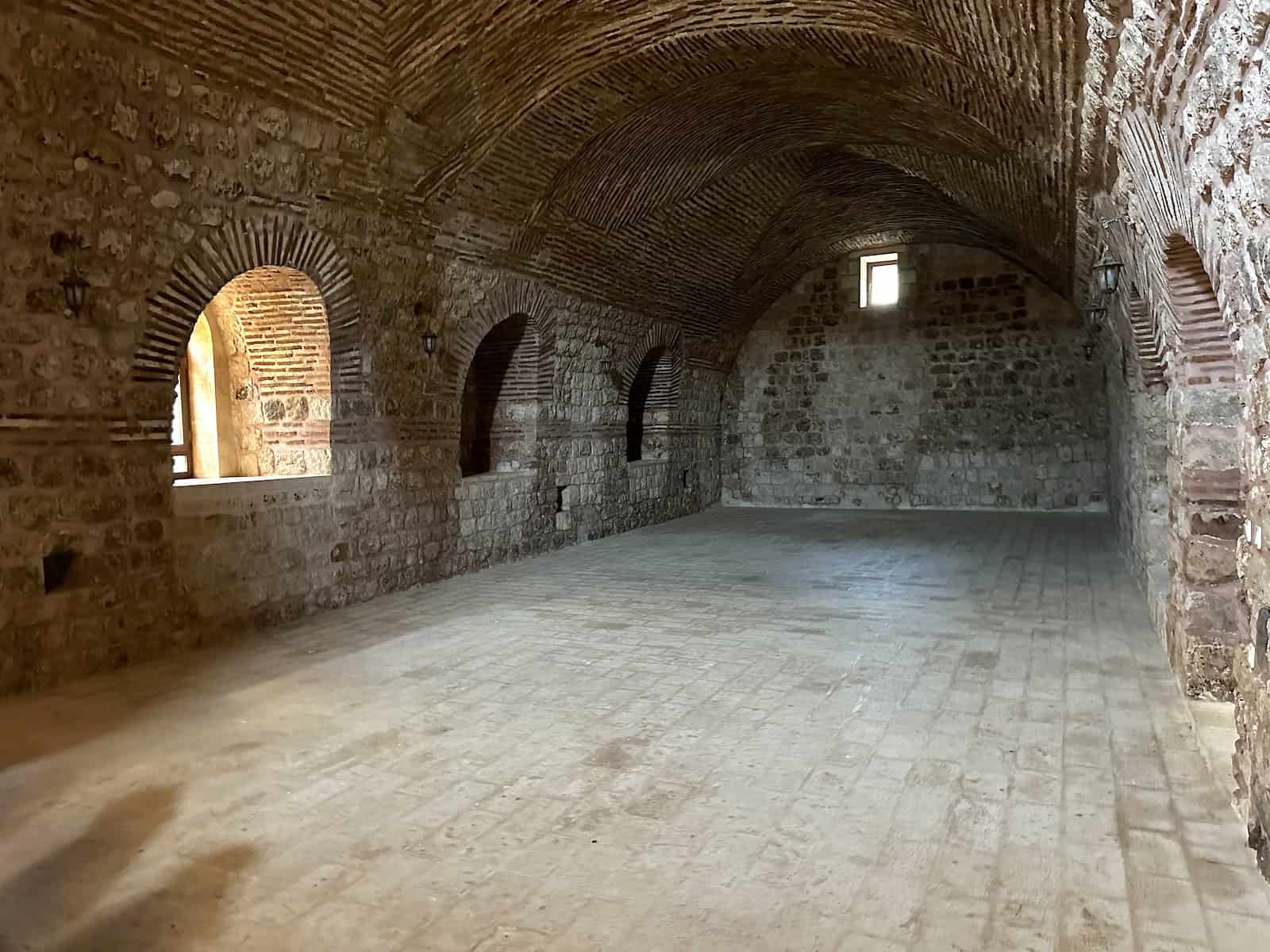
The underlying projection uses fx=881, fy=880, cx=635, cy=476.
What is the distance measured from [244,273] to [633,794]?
14.2 feet

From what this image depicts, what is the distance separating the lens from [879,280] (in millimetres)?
14406

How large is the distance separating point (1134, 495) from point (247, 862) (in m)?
6.84

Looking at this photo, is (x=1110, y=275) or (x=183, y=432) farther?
(x=183, y=432)

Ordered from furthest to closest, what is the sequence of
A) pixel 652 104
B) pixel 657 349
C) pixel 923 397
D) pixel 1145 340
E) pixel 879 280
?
pixel 879 280, pixel 923 397, pixel 657 349, pixel 652 104, pixel 1145 340

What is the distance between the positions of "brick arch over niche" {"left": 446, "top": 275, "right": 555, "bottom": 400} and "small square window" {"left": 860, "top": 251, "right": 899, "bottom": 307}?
6.97 meters

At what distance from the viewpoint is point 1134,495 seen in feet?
23.1

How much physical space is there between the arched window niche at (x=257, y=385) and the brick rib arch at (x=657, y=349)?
15.1ft

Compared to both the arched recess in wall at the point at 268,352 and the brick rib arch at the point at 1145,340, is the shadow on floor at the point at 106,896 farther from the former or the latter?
the brick rib arch at the point at 1145,340

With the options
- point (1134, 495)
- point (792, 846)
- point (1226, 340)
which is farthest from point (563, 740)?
point (1134, 495)

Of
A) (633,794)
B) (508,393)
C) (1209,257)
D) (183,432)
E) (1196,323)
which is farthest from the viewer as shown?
(508,393)

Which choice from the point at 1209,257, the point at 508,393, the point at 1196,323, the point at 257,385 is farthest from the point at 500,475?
the point at 1209,257

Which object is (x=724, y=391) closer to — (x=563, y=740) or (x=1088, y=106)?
(x=1088, y=106)

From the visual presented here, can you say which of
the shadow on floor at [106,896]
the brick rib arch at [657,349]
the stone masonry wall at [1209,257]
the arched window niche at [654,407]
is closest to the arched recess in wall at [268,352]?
the shadow on floor at [106,896]

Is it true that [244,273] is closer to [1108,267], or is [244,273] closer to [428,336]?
[428,336]
